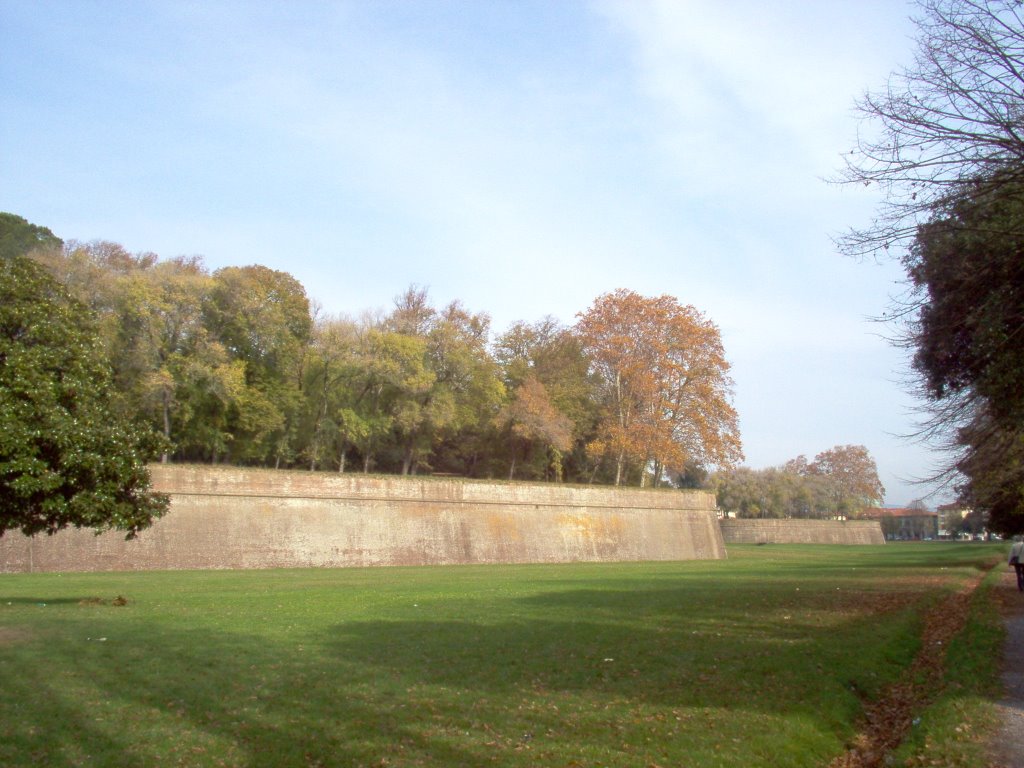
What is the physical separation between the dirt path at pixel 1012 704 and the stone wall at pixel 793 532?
6270 centimetres

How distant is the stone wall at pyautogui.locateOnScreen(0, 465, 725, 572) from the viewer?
31.1m

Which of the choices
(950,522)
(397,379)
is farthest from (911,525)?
(397,379)

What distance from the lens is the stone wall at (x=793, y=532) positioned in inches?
3147

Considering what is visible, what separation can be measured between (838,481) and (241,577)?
115 m

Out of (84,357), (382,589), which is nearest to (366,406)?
(382,589)

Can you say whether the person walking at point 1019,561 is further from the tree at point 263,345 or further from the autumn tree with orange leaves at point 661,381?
the tree at point 263,345

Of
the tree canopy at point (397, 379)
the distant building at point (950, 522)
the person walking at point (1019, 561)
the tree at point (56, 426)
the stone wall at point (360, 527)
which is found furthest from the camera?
the distant building at point (950, 522)

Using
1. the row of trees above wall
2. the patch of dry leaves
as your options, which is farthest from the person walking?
the row of trees above wall

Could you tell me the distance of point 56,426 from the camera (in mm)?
16281

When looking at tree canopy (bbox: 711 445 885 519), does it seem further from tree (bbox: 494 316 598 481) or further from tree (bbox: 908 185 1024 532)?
tree (bbox: 908 185 1024 532)

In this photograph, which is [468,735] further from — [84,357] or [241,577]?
[241,577]

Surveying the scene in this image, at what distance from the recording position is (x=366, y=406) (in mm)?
48906

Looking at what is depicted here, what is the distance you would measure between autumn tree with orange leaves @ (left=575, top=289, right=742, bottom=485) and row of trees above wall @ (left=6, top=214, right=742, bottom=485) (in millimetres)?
86

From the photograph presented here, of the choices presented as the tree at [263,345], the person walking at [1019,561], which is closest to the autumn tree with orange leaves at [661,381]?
the tree at [263,345]
